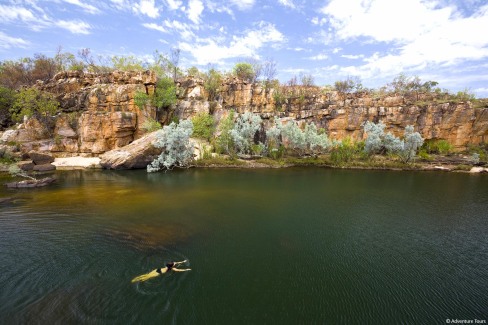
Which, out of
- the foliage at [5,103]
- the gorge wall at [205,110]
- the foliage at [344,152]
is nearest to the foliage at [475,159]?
the gorge wall at [205,110]

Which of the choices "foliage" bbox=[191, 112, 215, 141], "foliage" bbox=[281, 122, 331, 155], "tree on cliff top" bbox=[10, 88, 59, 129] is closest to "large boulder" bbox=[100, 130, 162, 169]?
"foliage" bbox=[191, 112, 215, 141]

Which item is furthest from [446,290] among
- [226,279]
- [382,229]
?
[226,279]

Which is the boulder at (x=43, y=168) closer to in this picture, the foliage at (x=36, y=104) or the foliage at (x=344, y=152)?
the foliage at (x=36, y=104)

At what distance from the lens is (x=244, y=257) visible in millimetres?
14422

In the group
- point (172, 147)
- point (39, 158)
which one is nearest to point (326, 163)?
point (172, 147)

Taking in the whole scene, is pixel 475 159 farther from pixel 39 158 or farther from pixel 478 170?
pixel 39 158

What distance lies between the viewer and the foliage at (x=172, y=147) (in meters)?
43.3

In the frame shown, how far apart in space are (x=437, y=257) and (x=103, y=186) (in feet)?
110

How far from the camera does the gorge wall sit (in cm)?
5178

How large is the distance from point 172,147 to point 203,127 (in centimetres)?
1278

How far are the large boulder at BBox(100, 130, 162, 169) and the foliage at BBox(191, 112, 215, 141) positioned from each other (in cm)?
1168

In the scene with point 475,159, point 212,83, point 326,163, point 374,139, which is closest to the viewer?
point 475,159

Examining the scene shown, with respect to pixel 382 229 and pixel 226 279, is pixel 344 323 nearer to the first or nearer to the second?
pixel 226 279

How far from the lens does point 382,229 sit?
61.5ft
